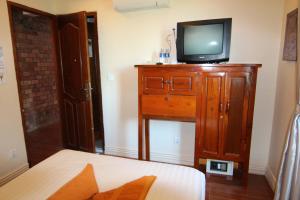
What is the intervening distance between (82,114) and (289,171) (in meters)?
2.51

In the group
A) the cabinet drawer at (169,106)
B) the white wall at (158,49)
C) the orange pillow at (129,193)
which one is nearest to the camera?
the orange pillow at (129,193)

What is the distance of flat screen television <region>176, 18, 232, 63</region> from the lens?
204cm

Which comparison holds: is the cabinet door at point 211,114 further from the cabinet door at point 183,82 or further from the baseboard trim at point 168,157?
the baseboard trim at point 168,157

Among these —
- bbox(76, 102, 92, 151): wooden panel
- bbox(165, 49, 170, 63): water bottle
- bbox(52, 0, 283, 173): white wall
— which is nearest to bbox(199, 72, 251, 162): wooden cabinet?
bbox(52, 0, 283, 173): white wall

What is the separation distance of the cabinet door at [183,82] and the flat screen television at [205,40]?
22 cm

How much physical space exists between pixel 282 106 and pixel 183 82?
3.52ft

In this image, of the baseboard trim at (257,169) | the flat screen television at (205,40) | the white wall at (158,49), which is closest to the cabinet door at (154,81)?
the flat screen television at (205,40)

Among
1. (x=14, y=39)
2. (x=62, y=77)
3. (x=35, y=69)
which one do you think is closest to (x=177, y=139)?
(x=62, y=77)

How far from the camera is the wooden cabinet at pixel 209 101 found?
6.49 ft

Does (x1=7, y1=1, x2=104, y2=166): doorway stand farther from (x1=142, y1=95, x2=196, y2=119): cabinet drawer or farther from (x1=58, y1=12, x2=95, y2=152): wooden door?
(x1=142, y1=95, x2=196, y2=119): cabinet drawer

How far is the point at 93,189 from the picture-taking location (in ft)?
3.73

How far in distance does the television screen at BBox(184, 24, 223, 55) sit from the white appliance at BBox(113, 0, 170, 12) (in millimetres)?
480

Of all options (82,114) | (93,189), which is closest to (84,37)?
(82,114)

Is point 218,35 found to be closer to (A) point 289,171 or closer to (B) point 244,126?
(B) point 244,126
